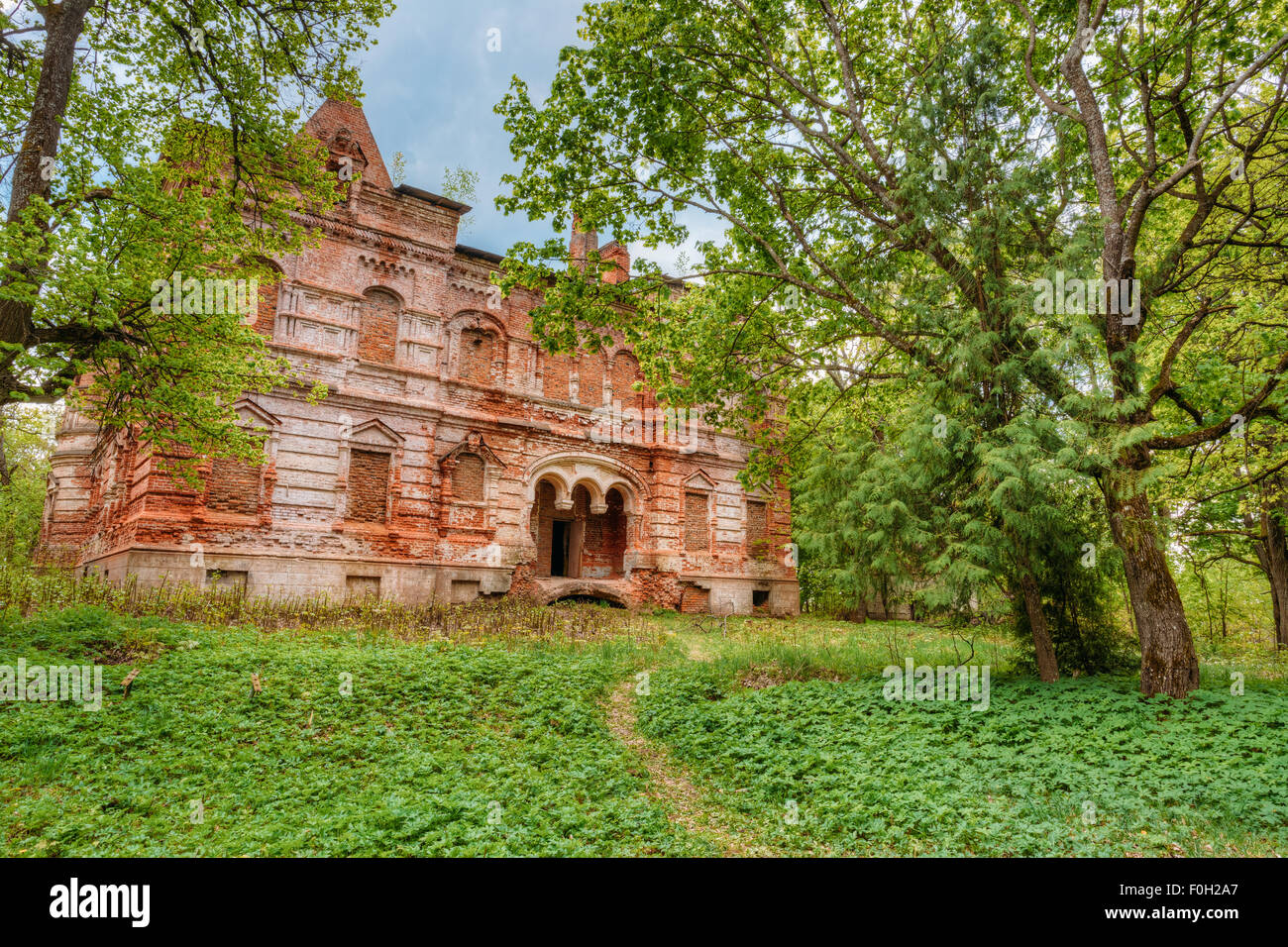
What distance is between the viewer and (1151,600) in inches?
309

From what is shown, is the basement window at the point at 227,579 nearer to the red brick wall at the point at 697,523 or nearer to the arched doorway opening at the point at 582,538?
the arched doorway opening at the point at 582,538

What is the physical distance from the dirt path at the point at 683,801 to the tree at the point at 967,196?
5744 millimetres

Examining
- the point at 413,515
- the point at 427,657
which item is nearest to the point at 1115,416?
the point at 427,657

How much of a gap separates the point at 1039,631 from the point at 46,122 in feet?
48.8

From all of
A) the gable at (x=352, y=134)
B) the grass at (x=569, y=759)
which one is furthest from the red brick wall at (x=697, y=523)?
the gable at (x=352, y=134)

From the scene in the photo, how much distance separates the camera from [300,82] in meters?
11.0

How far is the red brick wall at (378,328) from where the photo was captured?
17125mm

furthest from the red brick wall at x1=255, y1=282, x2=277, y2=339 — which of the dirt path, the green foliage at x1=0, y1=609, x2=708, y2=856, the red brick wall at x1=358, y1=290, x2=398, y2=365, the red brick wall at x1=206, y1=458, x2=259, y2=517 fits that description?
the dirt path

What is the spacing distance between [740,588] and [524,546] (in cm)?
793

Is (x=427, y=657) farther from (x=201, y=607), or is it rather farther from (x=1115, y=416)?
(x=1115, y=416)

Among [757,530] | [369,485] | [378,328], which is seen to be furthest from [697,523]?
[378,328]

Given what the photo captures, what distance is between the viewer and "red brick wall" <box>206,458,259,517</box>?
14461 mm

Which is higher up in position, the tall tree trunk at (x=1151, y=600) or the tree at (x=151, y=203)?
the tree at (x=151, y=203)

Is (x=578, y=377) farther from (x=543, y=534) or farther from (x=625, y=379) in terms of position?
(x=543, y=534)
